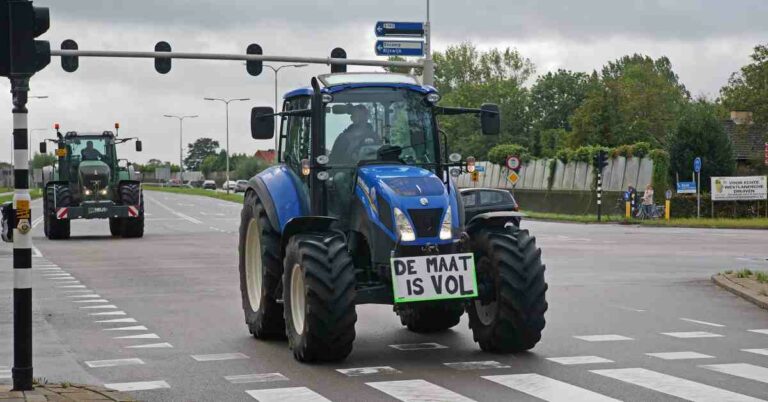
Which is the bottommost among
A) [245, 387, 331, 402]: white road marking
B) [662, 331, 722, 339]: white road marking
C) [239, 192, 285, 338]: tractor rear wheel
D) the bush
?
[662, 331, 722, 339]: white road marking

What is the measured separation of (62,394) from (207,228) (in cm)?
3578

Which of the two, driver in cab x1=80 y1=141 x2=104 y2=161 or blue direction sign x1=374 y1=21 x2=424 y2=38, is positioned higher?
blue direction sign x1=374 y1=21 x2=424 y2=38

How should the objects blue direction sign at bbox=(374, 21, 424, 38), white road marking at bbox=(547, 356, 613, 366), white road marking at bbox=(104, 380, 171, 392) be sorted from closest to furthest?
white road marking at bbox=(104, 380, 171, 392) → white road marking at bbox=(547, 356, 613, 366) → blue direction sign at bbox=(374, 21, 424, 38)

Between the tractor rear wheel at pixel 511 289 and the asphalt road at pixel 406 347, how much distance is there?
18 cm

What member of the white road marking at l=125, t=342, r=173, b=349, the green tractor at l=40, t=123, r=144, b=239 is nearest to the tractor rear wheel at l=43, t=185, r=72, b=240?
the green tractor at l=40, t=123, r=144, b=239

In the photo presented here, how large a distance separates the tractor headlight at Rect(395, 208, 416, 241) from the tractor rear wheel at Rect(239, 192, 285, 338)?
187 cm

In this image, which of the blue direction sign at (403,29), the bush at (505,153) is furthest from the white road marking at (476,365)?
the bush at (505,153)

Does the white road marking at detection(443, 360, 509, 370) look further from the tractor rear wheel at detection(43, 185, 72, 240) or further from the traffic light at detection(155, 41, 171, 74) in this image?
the tractor rear wheel at detection(43, 185, 72, 240)

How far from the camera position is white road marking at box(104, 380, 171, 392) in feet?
30.8

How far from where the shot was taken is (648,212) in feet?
176

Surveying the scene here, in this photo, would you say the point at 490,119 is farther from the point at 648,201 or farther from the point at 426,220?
the point at 648,201

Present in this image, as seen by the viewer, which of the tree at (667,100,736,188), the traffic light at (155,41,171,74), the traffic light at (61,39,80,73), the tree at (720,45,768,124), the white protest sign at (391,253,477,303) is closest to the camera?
the white protest sign at (391,253,477,303)

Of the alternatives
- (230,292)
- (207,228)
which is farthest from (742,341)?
(207,228)

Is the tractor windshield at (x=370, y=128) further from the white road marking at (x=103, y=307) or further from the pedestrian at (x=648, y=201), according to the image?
the pedestrian at (x=648, y=201)
